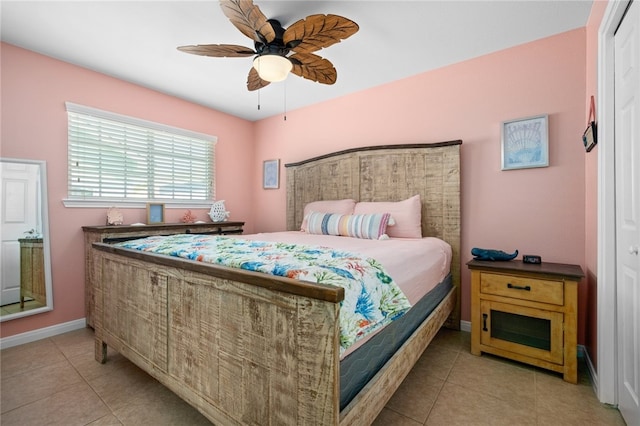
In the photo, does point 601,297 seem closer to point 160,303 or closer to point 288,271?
point 288,271

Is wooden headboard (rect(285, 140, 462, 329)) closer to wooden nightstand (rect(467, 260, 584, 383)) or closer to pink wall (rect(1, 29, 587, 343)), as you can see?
pink wall (rect(1, 29, 587, 343))

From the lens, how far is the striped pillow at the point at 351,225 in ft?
8.41

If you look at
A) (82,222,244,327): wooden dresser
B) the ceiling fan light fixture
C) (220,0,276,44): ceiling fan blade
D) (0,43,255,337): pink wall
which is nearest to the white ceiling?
(0,43,255,337): pink wall

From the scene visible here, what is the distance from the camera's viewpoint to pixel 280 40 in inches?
77.8

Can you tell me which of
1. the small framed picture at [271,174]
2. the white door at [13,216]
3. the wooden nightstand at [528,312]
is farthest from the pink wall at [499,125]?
the white door at [13,216]

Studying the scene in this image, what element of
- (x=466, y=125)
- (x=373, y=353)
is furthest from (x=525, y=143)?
(x=373, y=353)

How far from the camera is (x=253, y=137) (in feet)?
15.0

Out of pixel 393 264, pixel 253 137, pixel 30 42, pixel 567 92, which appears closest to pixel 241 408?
pixel 393 264

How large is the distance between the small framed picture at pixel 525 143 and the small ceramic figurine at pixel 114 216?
376 centimetres

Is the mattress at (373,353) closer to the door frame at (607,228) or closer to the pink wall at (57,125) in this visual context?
the door frame at (607,228)

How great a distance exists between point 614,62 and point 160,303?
113 inches

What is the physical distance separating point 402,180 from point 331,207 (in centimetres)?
82

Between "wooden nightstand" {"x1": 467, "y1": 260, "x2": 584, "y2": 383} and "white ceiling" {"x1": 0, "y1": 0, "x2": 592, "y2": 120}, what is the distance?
183 cm

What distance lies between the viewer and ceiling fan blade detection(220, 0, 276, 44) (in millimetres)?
1535
